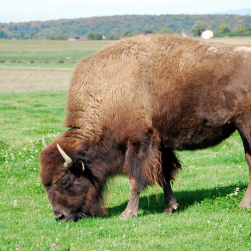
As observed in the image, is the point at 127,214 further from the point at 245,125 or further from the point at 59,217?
the point at 245,125

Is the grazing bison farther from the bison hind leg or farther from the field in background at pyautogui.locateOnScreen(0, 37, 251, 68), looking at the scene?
the field in background at pyautogui.locateOnScreen(0, 37, 251, 68)

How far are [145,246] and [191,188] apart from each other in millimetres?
3248

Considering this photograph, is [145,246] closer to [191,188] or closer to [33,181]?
[191,188]

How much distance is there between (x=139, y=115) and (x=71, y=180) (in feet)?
4.67

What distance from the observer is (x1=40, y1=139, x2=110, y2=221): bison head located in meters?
6.61

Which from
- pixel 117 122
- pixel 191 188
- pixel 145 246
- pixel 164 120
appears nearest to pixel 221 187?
pixel 191 188

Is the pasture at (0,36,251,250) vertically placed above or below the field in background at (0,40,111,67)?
above

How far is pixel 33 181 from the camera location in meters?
8.54

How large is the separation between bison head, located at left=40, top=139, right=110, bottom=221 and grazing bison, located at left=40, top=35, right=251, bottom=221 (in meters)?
0.01

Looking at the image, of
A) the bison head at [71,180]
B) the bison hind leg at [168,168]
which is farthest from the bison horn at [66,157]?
the bison hind leg at [168,168]

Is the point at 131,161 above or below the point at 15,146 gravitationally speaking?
above

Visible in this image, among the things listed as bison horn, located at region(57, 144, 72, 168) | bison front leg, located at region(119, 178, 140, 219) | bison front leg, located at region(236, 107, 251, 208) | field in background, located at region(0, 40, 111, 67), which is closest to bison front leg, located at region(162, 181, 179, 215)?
bison front leg, located at region(119, 178, 140, 219)

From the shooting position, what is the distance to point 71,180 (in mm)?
6734

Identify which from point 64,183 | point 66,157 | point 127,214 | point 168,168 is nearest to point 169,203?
point 168,168
